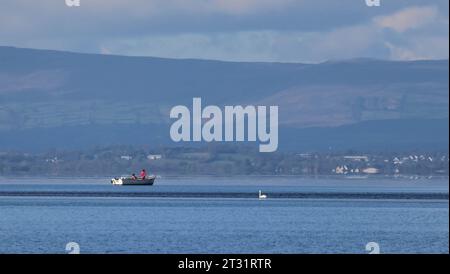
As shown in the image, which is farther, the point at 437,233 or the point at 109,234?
the point at 437,233

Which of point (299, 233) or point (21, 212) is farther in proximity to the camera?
point (21, 212)

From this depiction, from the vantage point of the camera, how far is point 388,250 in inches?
2729

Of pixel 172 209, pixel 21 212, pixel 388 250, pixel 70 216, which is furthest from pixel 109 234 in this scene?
pixel 172 209

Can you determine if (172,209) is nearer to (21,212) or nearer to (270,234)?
(21,212)

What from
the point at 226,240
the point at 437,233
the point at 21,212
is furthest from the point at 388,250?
the point at 21,212

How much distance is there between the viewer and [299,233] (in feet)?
267

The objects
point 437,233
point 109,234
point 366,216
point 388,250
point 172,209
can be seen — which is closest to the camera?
point 388,250

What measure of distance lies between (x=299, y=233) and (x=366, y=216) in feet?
95.8
